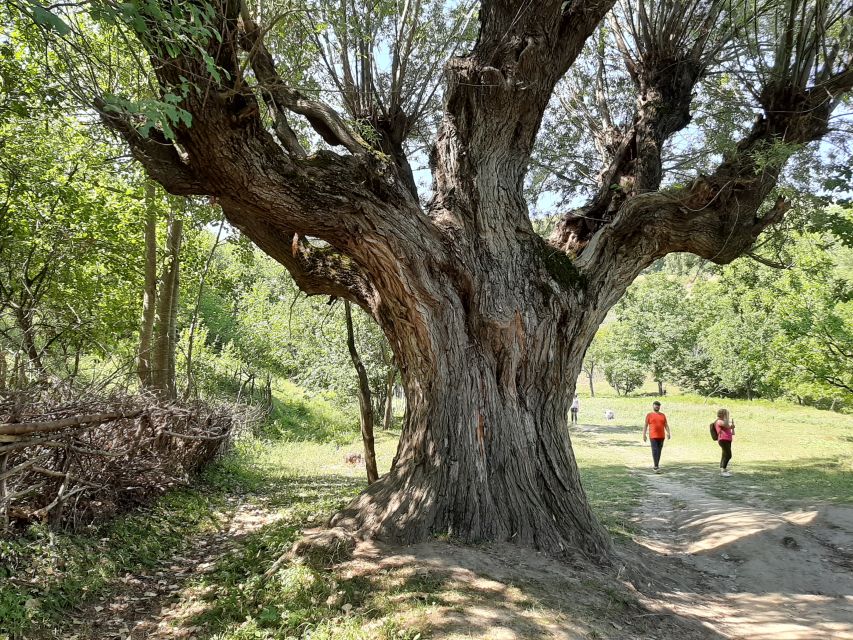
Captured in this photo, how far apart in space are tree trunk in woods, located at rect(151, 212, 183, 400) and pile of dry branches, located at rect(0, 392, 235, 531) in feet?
9.15

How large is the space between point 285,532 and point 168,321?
251 inches

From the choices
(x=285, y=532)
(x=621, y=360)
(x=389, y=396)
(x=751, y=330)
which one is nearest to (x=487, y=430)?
(x=285, y=532)

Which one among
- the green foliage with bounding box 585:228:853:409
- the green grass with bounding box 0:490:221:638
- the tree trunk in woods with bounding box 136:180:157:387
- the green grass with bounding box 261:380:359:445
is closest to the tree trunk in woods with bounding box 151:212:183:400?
the tree trunk in woods with bounding box 136:180:157:387

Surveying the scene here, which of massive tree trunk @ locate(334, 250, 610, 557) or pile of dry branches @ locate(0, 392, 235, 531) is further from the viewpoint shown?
massive tree trunk @ locate(334, 250, 610, 557)

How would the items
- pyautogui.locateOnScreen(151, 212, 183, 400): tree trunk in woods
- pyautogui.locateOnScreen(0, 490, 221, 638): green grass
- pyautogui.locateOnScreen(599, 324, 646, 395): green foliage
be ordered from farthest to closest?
1. pyautogui.locateOnScreen(599, 324, 646, 395): green foliage
2. pyautogui.locateOnScreen(151, 212, 183, 400): tree trunk in woods
3. pyautogui.locateOnScreen(0, 490, 221, 638): green grass

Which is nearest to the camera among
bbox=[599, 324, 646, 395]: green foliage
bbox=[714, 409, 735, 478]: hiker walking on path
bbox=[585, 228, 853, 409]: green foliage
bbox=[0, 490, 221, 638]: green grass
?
bbox=[0, 490, 221, 638]: green grass

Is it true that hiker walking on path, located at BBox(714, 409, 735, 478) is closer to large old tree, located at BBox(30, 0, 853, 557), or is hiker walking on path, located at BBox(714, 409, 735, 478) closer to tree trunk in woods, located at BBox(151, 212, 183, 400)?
large old tree, located at BBox(30, 0, 853, 557)

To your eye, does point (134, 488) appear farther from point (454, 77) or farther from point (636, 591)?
point (454, 77)

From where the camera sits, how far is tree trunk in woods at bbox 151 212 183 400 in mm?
10125

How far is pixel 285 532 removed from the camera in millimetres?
5902

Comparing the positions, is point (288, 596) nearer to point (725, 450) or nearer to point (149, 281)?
point (149, 281)

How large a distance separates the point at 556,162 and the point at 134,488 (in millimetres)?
8681

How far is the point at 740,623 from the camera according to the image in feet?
13.8

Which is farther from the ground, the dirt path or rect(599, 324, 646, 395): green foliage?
rect(599, 324, 646, 395): green foliage
